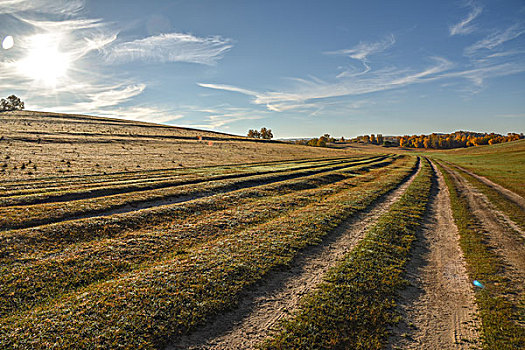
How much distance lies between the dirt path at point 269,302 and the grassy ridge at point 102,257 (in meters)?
4.76

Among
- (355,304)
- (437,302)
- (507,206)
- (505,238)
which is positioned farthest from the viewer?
(507,206)

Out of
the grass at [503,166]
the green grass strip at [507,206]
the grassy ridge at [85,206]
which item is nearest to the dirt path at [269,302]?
the green grass strip at [507,206]

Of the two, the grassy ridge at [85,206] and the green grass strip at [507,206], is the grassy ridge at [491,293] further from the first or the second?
the grassy ridge at [85,206]

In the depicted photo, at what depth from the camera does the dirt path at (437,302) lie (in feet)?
22.1

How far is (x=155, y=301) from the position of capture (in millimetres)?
7785

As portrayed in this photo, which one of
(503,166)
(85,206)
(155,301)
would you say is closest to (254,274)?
(155,301)

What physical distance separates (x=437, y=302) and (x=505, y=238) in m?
9.10

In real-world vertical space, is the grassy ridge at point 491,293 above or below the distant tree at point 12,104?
below

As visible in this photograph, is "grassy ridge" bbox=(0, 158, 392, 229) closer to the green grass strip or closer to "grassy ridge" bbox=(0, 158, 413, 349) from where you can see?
"grassy ridge" bbox=(0, 158, 413, 349)

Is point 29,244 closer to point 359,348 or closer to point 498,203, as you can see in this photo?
point 359,348

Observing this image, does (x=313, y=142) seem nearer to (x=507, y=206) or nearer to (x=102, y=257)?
(x=507, y=206)

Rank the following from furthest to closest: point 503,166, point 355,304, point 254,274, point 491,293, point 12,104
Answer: point 12,104
point 503,166
point 254,274
point 491,293
point 355,304

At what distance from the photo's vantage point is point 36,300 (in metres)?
7.92

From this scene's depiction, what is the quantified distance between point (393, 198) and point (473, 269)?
1363 cm
